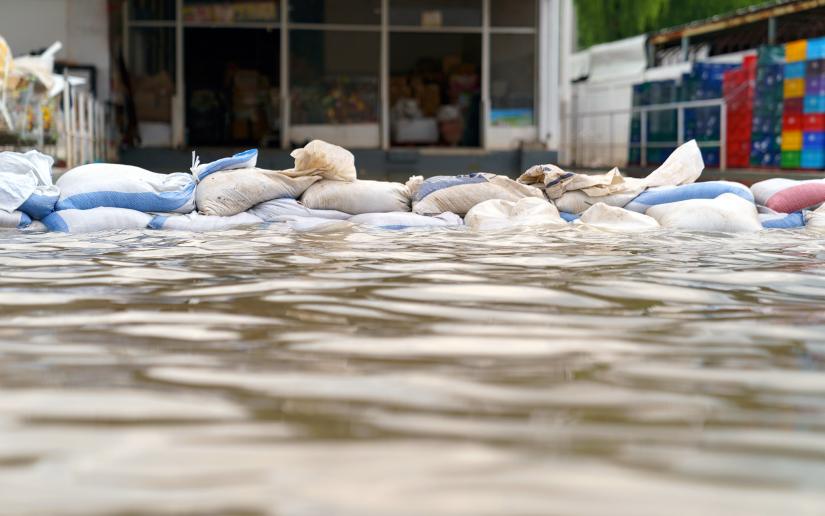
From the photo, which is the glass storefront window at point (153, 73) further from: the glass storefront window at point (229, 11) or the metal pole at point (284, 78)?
the metal pole at point (284, 78)

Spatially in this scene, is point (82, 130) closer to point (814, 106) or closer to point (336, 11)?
point (336, 11)

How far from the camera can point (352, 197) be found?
21.4ft

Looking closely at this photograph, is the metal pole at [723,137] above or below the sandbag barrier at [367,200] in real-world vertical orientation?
above

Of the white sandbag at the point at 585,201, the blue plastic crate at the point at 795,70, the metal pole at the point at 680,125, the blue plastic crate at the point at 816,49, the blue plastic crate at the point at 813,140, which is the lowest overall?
the white sandbag at the point at 585,201

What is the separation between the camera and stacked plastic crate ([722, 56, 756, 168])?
46.0 ft

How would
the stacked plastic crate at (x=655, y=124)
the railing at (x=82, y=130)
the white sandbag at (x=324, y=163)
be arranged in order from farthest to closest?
the stacked plastic crate at (x=655, y=124)
the railing at (x=82, y=130)
the white sandbag at (x=324, y=163)

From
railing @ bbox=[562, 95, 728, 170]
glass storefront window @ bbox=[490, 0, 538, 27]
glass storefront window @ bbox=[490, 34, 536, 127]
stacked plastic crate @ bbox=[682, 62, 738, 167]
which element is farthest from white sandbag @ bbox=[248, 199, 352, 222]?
glass storefront window @ bbox=[490, 0, 538, 27]

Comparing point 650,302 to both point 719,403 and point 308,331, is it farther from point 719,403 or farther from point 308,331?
point 719,403

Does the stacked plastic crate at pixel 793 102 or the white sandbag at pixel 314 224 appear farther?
the stacked plastic crate at pixel 793 102

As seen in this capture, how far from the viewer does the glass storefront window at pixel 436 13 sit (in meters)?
15.9

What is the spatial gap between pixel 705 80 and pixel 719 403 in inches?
553

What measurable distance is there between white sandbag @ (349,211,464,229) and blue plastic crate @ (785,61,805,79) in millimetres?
8006

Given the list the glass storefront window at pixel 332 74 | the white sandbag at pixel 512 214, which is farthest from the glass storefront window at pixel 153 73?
the white sandbag at pixel 512 214

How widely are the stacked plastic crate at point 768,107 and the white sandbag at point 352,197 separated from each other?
8.20 meters
